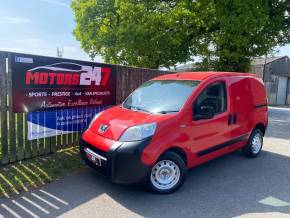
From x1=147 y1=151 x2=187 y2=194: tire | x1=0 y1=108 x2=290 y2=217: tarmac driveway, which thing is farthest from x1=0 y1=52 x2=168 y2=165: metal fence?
x1=147 y1=151 x2=187 y2=194: tire

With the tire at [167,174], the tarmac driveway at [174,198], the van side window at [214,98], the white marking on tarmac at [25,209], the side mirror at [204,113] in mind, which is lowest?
the white marking on tarmac at [25,209]

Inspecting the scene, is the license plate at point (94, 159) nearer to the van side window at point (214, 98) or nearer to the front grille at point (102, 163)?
the front grille at point (102, 163)

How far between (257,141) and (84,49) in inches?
558

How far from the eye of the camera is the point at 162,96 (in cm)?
484

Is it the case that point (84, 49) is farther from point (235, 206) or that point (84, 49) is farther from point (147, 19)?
point (235, 206)

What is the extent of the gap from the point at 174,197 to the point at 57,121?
3.06 m

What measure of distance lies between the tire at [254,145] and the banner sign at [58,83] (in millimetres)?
3540

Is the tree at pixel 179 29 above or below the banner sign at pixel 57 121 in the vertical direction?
above

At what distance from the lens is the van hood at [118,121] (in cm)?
403

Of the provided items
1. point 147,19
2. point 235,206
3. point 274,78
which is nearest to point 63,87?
point 235,206

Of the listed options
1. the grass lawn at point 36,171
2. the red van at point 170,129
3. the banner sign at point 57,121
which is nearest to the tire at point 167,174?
the red van at point 170,129

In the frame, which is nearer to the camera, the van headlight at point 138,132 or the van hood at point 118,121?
the van headlight at point 138,132

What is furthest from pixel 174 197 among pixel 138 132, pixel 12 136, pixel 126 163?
pixel 12 136

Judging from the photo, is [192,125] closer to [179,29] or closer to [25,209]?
[25,209]
